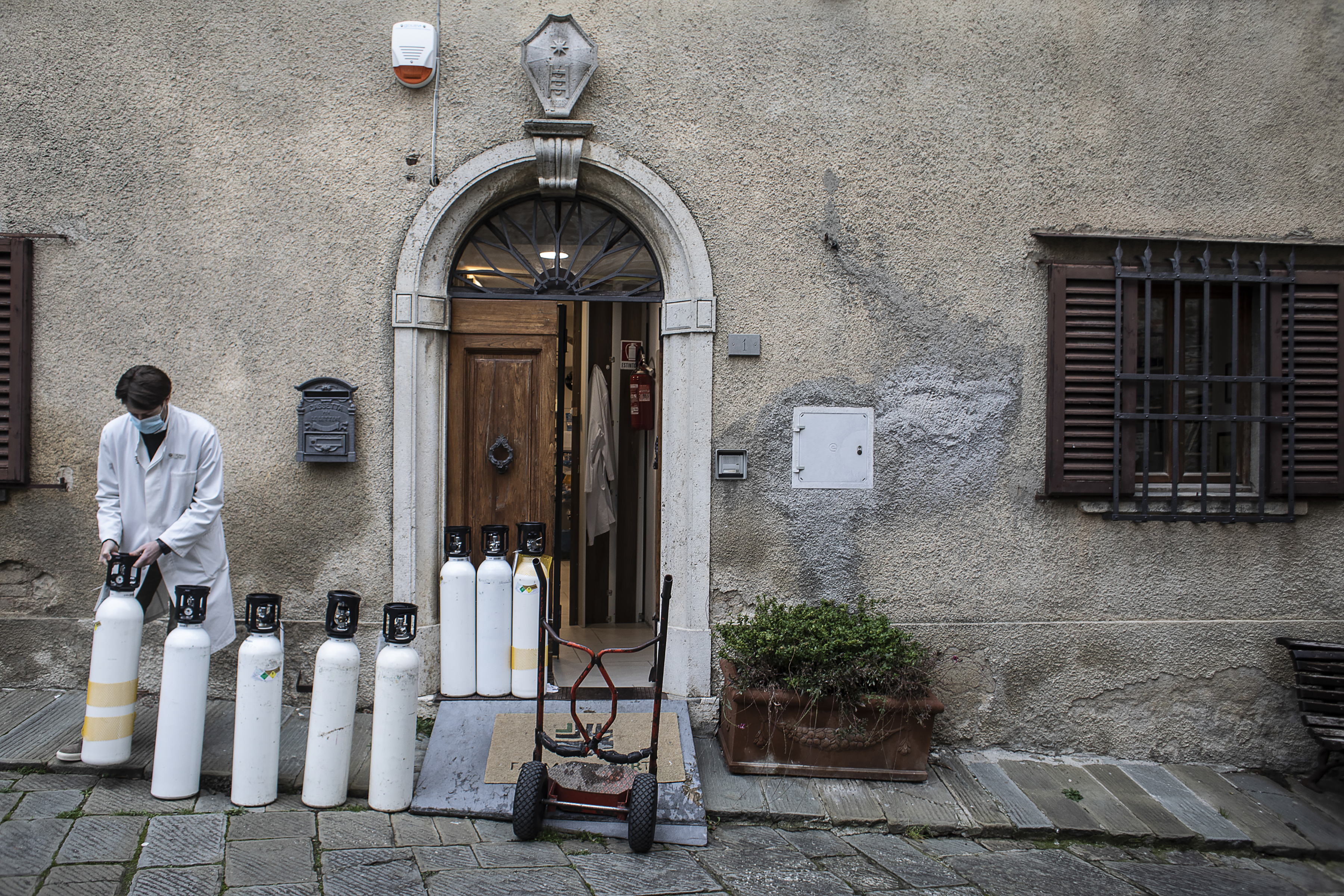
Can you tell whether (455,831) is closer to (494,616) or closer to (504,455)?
(494,616)

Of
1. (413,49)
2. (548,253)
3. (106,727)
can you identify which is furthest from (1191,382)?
(106,727)

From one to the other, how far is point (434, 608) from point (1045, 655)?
11.5 ft

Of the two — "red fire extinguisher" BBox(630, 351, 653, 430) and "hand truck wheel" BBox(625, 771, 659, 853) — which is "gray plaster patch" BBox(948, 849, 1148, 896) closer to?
"hand truck wheel" BBox(625, 771, 659, 853)

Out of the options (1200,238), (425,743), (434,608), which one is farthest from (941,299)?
(425,743)

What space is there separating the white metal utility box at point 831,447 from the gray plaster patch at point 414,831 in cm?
254

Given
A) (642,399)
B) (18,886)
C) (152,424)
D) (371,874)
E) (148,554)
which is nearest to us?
(18,886)

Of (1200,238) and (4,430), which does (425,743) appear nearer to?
(4,430)

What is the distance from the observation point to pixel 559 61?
4789mm

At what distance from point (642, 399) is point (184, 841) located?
426cm

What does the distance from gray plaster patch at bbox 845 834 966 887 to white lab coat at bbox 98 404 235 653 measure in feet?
10.5

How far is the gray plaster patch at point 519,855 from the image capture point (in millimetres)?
3525

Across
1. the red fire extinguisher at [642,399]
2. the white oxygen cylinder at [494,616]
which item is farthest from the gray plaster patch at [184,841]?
the red fire extinguisher at [642,399]

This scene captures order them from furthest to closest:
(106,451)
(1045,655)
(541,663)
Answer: (1045,655) < (106,451) < (541,663)

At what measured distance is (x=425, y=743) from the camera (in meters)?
4.55
